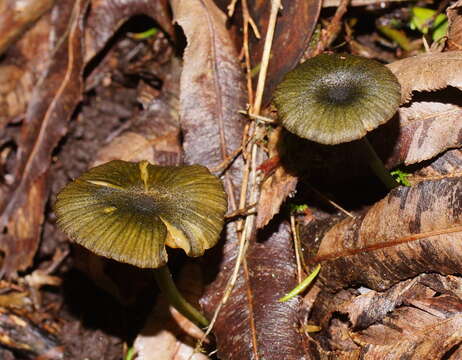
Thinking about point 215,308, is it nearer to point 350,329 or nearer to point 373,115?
point 350,329

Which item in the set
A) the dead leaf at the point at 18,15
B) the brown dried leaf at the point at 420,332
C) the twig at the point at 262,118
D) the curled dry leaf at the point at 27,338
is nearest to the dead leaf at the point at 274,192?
the twig at the point at 262,118

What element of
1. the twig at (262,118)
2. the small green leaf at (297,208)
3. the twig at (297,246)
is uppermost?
the twig at (262,118)

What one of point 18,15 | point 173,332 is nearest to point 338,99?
point 173,332

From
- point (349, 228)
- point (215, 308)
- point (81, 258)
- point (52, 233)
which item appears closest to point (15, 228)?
point (52, 233)

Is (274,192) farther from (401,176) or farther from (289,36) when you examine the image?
(289,36)

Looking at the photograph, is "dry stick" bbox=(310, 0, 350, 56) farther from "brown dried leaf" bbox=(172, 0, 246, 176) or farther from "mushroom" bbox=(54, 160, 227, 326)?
"mushroom" bbox=(54, 160, 227, 326)

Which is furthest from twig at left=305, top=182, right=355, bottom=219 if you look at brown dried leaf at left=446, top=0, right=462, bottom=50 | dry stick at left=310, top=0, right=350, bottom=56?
brown dried leaf at left=446, top=0, right=462, bottom=50

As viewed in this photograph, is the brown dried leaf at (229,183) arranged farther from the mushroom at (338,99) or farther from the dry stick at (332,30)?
the mushroom at (338,99)
